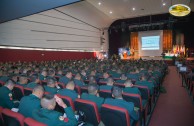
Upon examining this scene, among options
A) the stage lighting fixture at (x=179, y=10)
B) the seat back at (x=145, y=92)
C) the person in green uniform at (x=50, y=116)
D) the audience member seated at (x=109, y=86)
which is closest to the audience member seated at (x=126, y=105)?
the person in green uniform at (x=50, y=116)

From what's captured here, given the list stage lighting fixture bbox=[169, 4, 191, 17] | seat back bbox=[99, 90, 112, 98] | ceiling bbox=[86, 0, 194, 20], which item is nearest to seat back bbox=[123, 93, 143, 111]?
seat back bbox=[99, 90, 112, 98]

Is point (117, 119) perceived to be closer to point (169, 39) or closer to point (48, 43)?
point (48, 43)

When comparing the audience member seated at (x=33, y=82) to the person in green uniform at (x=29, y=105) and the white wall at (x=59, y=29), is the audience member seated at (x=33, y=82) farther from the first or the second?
the white wall at (x=59, y=29)

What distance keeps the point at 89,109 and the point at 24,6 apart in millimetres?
3687

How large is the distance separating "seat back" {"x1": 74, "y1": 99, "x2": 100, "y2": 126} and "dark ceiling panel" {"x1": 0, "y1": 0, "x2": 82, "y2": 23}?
2454mm

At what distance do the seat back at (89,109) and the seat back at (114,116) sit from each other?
14cm

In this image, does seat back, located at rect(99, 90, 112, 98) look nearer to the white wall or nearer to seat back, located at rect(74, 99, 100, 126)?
seat back, located at rect(74, 99, 100, 126)

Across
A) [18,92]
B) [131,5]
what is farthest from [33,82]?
[131,5]

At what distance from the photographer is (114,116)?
274cm

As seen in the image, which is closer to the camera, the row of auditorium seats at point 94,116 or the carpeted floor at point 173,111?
the row of auditorium seats at point 94,116

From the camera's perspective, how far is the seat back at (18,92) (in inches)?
168

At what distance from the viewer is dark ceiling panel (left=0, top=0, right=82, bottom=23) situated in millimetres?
4164

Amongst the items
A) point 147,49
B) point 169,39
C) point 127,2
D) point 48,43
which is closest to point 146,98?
point 48,43

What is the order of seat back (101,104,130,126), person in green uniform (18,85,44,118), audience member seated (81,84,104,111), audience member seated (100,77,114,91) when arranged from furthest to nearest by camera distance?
1. audience member seated (100,77,114,91)
2. audience member seated (81,84,104,111)
3. person in green uniform (18,85,44,118)
4. seat back (101,104,130,126)
